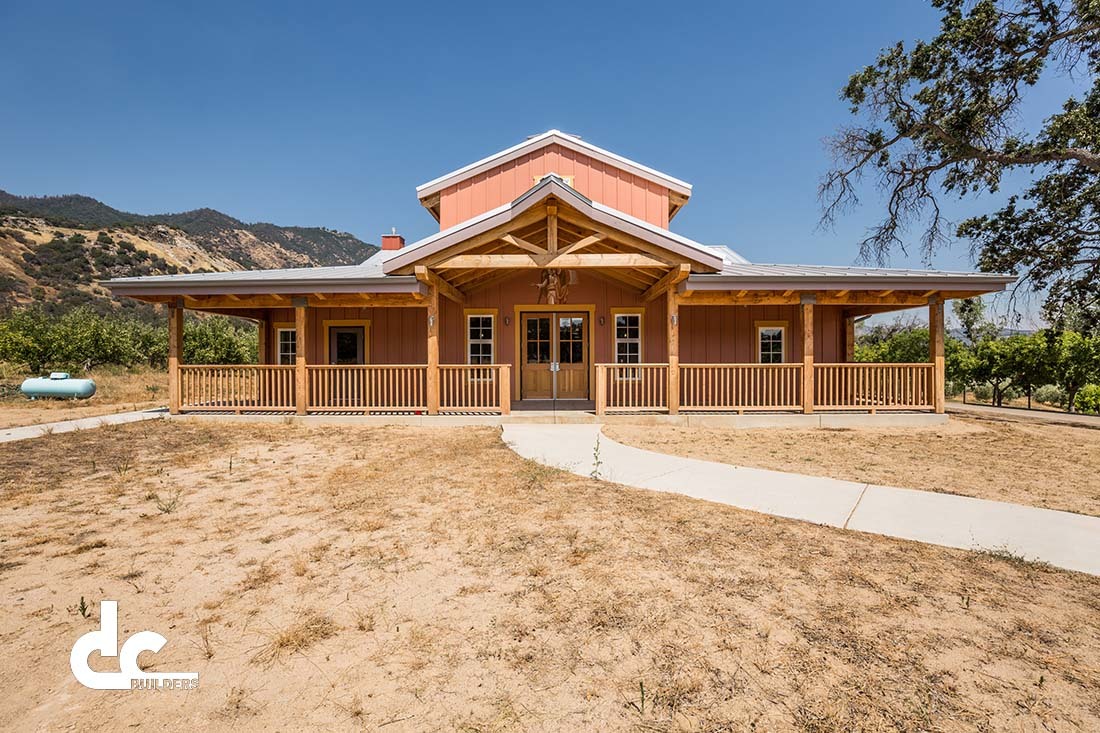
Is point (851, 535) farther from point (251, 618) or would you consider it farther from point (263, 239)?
point (263, 239)

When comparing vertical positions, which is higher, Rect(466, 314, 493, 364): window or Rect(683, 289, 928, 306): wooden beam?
Rect(683, 289, 928, 306): wooden beam

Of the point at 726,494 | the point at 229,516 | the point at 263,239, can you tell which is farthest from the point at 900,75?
the point at 263,239

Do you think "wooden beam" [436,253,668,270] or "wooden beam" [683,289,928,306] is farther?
"wooden beam" [683,289,928,306]

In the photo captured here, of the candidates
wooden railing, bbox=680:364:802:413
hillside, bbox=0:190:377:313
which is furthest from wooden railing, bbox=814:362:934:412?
hillside, bbox=0:190:377:313

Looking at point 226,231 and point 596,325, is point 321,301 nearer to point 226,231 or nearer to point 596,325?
point 596,325

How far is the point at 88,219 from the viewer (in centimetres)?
6644

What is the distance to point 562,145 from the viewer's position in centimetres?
1401

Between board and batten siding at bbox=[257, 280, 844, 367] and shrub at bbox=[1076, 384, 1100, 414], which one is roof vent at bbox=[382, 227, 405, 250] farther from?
shrub at bbox=[1076, 384, 1100, 414]

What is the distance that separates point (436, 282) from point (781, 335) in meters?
9.22

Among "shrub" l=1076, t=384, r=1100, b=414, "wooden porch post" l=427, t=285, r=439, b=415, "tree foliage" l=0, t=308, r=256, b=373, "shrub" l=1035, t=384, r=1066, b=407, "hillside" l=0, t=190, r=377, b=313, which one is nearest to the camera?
"wooden porch post" l=427, t=285, r=439, b=415

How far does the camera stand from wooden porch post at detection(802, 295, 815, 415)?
10.9 metres

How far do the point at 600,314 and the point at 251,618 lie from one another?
37.1 ft

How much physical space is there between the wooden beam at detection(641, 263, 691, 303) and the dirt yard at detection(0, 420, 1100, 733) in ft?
20.5

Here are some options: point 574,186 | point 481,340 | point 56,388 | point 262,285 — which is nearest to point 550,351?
point 481,340
